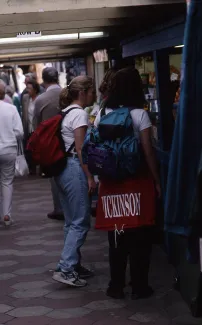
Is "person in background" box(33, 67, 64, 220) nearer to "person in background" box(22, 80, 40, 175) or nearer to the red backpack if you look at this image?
the red backpack

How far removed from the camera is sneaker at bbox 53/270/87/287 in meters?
6.17

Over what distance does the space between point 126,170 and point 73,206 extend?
2.74 ft

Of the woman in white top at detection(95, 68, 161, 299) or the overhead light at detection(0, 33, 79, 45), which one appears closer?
the woman in white top at detection(95, 68, 161, 299)

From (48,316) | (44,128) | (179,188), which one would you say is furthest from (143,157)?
(179,188)

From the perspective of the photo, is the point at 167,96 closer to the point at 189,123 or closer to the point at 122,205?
→ the point at 122,205

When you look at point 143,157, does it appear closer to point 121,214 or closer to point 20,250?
point 121,214

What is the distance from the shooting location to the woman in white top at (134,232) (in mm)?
5547

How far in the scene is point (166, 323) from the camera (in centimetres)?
518

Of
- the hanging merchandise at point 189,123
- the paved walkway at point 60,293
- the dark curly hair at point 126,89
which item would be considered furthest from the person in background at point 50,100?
the hanging merchandise at point 189,123

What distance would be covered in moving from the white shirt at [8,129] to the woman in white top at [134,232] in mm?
3207

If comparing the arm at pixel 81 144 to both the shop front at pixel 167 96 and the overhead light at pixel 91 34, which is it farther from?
the overhead light at pixel 91 34

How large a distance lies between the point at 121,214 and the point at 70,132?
2.91ft

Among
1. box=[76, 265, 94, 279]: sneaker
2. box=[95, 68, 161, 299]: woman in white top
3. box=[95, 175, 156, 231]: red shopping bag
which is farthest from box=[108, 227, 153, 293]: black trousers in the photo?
box=[76, 265, 94, 279]: sneaker

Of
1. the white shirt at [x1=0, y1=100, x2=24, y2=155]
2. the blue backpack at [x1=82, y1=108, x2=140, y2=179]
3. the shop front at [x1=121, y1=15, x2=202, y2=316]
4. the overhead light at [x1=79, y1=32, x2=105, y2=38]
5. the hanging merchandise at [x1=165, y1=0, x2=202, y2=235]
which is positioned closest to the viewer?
the hanging merchandise at [x1=165, y1=0, x2=202, y2=235]
